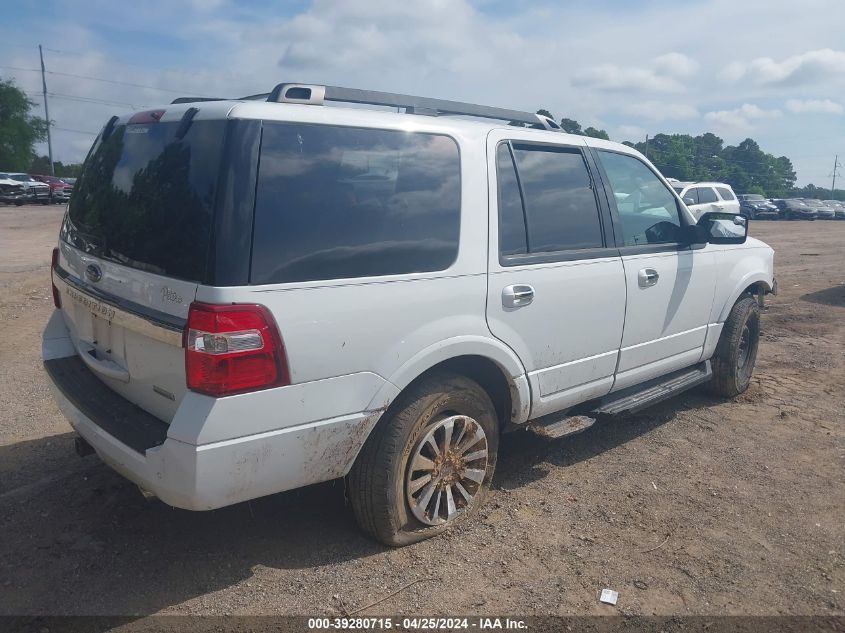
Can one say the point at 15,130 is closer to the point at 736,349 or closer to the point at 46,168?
the point at 46,168

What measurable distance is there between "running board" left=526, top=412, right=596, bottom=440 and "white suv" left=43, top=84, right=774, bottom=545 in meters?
0.02

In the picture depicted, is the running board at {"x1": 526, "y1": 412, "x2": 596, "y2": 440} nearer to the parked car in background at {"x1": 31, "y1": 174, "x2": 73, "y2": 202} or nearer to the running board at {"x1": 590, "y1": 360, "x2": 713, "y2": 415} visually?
the running board at {"x1": 590, "y1": 360, "x2": 713, "y2": 415}

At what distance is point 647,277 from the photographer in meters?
4.38

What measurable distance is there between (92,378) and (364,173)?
1.73 metres

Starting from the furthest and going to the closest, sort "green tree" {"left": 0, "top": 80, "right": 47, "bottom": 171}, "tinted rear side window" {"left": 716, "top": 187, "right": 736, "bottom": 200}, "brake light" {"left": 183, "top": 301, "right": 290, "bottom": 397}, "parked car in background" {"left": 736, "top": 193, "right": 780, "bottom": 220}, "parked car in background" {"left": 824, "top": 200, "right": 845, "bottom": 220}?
1. "green tree" {"left": 0, "top": 80, "right": 47, "bottom": 171}
2. "parked car in background" {"left": 824, "top": 200, "right": 845, "bottom": 220}
3. "parked car in background" {"left": 736, "top": 193, "right": 780, "bottom": 220}
4. "tinted rear side window" {"left": 716, "top": 187, "right": 736, "bottom": 200}
5. "brake light" {"left": 183, "top": 301, "right": 290, "bottom": 397}

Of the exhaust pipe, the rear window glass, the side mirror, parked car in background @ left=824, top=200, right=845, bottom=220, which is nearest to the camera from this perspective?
the rear window glass

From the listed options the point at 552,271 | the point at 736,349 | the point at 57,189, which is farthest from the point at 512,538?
the point at 57,189

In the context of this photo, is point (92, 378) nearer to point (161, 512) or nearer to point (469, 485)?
point (161, 512)

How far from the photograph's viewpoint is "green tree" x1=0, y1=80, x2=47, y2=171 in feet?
193

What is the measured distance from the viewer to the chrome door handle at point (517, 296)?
3.52m

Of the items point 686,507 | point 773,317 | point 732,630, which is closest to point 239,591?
point 732,630

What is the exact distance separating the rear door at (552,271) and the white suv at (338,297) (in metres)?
0.01

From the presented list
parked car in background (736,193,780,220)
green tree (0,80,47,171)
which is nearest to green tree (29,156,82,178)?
green tree (0,80,47,171)

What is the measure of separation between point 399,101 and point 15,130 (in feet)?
222
